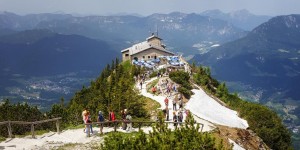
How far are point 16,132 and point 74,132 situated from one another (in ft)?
23.7

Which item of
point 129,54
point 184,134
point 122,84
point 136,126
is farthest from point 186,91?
point 129,54

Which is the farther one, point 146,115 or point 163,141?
point 146,115

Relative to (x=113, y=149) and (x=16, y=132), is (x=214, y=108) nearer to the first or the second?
(x=16, y=132)

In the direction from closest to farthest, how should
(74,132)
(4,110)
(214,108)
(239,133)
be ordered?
(74,132), (239,133), (4,110), (214,108)

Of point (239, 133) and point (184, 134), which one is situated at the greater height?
point (184, 134)

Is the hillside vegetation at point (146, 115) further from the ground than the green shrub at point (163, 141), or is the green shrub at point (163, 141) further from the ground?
the green shrub at point (163, 141)

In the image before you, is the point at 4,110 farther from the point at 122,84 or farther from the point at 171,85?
the point at 171,85

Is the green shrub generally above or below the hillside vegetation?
above

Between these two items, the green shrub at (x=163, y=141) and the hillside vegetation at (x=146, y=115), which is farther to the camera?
the hillside vegetation at (x=146, y=115)

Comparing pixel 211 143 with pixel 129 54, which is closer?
pixel 211 143

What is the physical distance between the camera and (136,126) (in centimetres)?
4122

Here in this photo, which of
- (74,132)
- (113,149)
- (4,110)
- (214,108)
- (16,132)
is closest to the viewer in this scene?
(113,149)

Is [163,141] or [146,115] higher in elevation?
[163,141]

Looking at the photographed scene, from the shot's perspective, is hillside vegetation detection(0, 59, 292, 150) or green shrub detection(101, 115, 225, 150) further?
hillside vegetation detection(0, 59, 292, 150)
